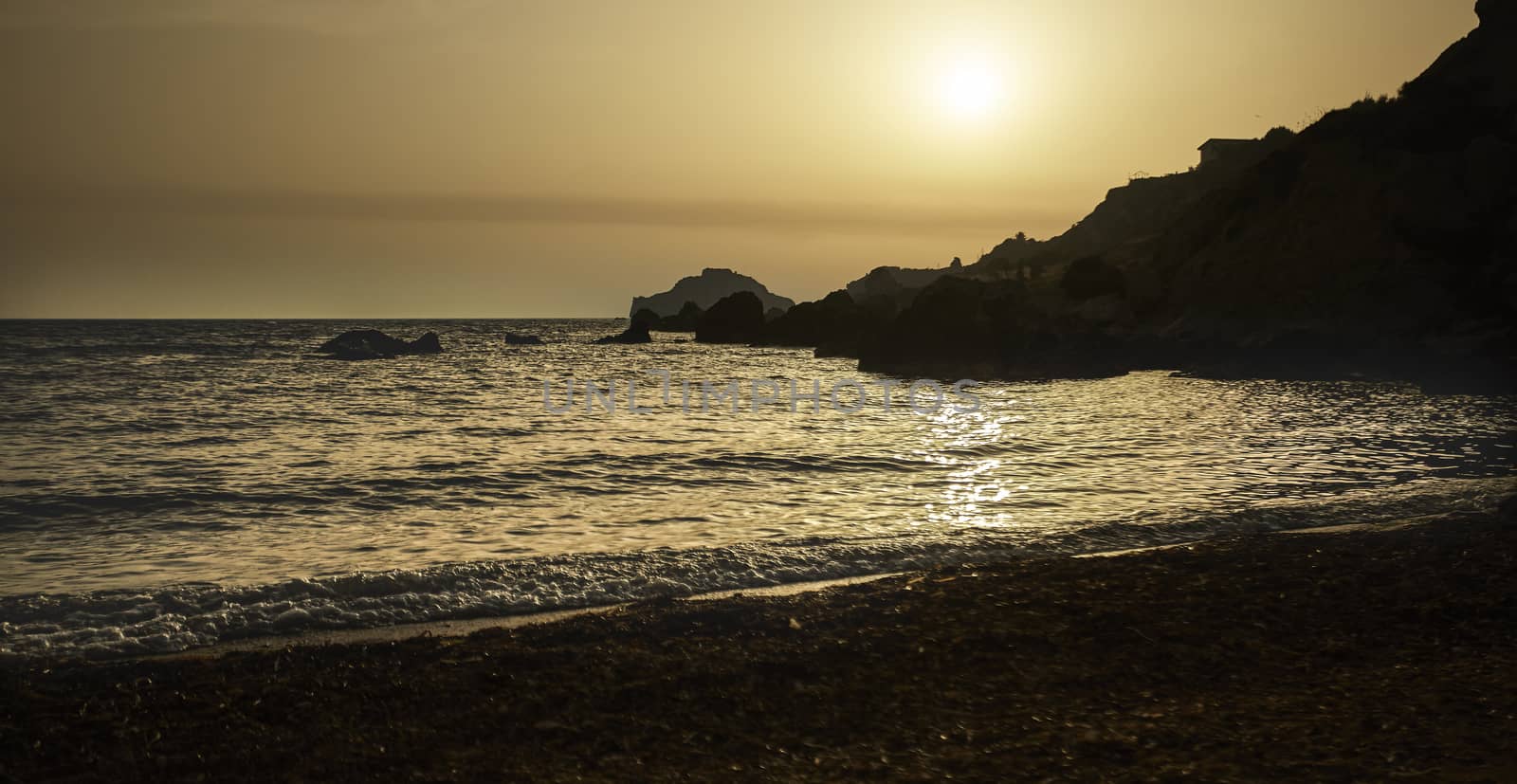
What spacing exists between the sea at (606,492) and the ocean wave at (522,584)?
0.05 metres

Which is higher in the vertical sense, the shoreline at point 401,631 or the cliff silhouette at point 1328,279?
the cliff silhouette at point 1328,279

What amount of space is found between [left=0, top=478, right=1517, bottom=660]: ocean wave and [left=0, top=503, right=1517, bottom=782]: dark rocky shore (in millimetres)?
1076

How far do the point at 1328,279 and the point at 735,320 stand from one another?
7292 centimetres

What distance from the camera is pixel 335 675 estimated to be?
27.4 ft

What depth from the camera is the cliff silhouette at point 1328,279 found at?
56844 mm

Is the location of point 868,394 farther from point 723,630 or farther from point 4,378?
point 4,378

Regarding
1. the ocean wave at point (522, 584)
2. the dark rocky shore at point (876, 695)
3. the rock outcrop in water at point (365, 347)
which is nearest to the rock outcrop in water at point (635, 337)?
the rock outcrop in water at point (365, 347)

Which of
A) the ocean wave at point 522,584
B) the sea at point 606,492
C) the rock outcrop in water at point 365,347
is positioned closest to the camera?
the ocean wave at point 522,584

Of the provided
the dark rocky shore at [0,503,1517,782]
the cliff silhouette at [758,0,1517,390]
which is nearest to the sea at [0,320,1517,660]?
the dark rocky shore at [0,503,1517,782]

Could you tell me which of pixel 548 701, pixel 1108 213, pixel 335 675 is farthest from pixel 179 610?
pixel 1108 213

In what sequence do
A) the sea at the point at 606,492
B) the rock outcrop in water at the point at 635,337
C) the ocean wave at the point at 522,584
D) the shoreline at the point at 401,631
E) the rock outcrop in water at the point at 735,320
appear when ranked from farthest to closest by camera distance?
1. the rock outcrop in water at the point at 635,337
2. the rock outcrop in water at the point at 735,320
3. the sea at the point at 606,492
4. the ocean wave at the point at 522,584
5. the shoreline at the point at 401,631

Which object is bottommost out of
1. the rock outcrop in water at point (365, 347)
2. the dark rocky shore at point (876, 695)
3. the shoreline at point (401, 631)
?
the shoreline at point (401, 631)

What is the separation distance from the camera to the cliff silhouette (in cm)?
5684

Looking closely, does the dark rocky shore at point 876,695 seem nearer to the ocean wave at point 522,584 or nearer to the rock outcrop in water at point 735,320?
the ocean wave at point 522,584
